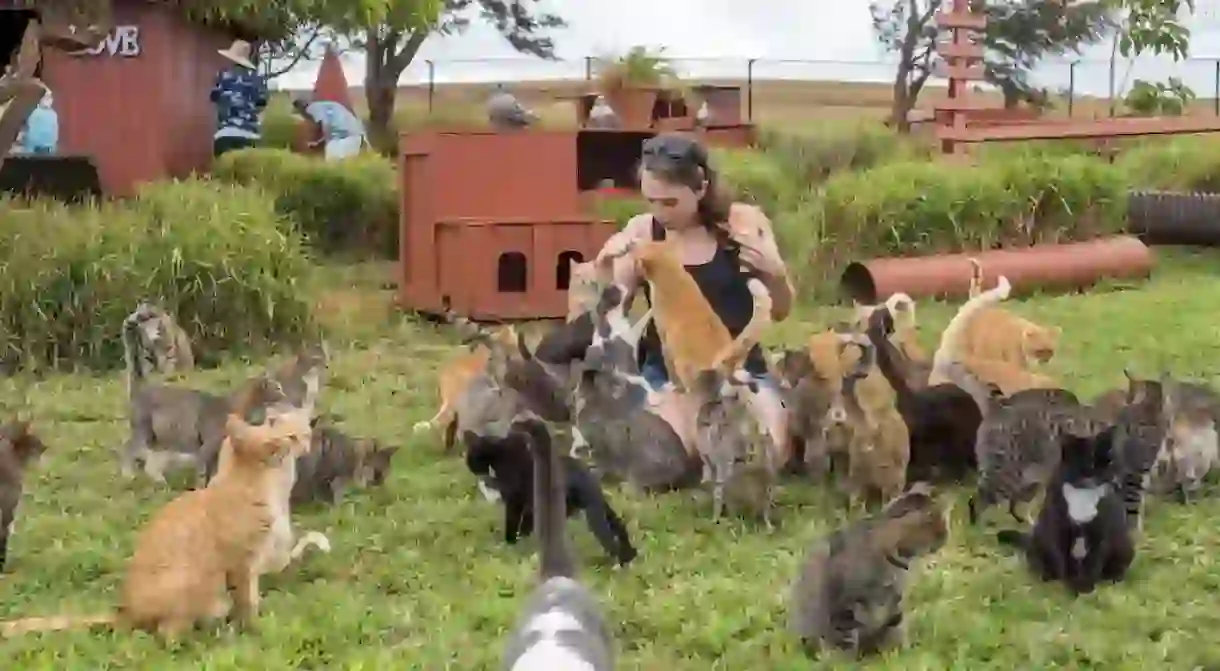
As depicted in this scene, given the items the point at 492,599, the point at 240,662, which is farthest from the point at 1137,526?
the point at 240,662

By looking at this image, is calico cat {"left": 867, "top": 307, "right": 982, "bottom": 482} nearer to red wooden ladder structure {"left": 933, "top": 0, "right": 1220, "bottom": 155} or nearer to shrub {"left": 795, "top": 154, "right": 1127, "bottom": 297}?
shrub {"left": 795, "top": 154, "right": 1127, "bottom": 297}

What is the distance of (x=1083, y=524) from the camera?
14.2 feet

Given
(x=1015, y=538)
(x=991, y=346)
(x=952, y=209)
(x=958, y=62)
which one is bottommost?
(x=1015, y=538)

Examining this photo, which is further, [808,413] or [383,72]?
[383,72]

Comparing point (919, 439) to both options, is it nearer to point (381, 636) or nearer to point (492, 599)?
point (492, 599)

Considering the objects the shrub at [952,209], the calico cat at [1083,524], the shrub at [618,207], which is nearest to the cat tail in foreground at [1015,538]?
the calico cat at [1083,524]

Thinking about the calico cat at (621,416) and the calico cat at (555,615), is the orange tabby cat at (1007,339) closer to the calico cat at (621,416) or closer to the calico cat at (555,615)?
the calico cat at (621,416)

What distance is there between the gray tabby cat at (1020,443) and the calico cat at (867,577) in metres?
1.04

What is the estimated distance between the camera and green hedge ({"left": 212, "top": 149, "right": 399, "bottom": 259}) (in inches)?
557

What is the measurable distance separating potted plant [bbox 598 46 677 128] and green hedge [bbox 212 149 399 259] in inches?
101

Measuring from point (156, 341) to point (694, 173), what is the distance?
138 inches

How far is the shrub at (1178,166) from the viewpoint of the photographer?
632 inches

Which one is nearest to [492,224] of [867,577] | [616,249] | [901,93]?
[616,249]

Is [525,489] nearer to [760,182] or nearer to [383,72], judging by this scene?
[760,182]
